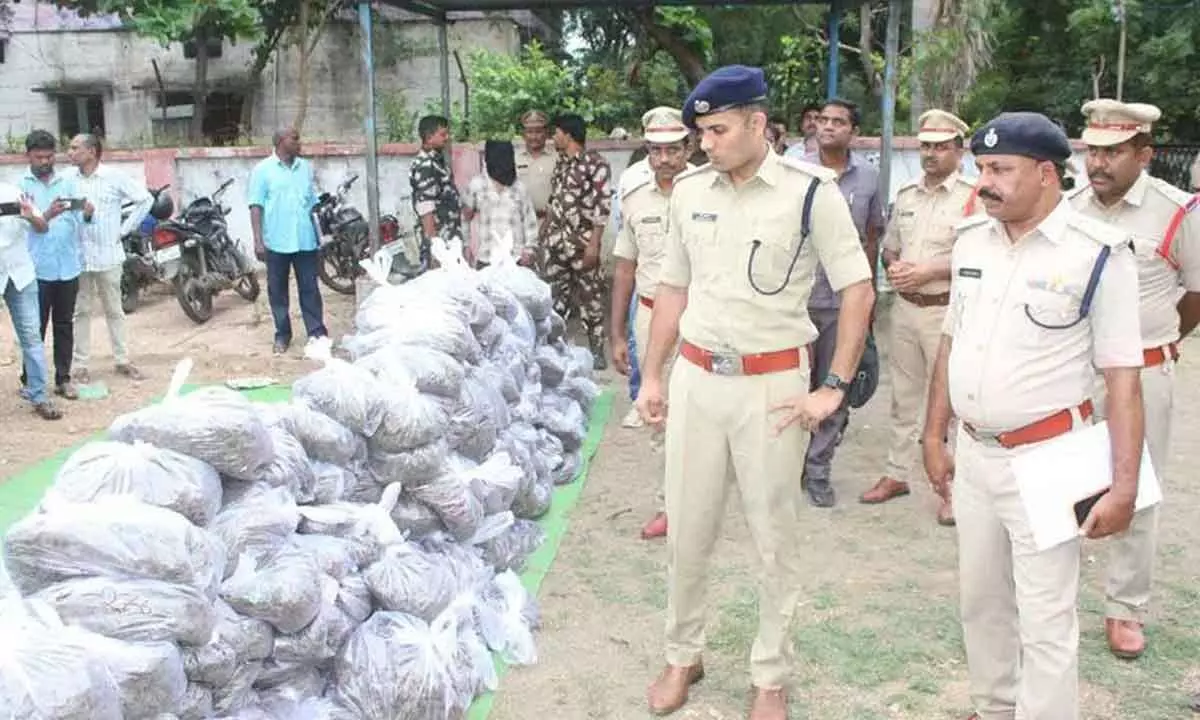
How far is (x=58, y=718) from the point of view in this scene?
2.01 m

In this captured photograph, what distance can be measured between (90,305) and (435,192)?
97.1 inches

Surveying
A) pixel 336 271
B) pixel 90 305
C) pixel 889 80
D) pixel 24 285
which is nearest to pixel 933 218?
pixel 889 80

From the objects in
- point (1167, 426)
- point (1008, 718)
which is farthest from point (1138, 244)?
point (1008, 718)

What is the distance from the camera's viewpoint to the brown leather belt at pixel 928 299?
16.0ft

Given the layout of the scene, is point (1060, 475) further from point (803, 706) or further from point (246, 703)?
point (246, 703)

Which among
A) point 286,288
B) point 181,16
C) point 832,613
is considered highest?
point 181,16

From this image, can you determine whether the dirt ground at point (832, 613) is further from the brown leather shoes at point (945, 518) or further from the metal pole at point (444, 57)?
the metal pole at point (444, 57)

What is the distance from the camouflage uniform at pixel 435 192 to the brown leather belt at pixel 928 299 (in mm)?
4195

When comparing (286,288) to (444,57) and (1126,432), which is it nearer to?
(444,57)

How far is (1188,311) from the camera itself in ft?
12.1

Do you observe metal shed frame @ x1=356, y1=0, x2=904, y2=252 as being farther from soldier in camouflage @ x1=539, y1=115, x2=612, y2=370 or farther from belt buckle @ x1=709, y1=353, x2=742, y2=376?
belt buckle @ x1=709, y1=353, x2=742, y2=376

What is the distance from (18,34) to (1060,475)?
809 inches

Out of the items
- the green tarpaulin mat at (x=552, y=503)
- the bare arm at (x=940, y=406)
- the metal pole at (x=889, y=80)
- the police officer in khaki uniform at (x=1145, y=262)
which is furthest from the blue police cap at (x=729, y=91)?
the metal pole at (x=889, y=80)

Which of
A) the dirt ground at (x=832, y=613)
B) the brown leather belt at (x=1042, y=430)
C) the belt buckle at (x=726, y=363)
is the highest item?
the belt buckle at (x=726, y=363)
